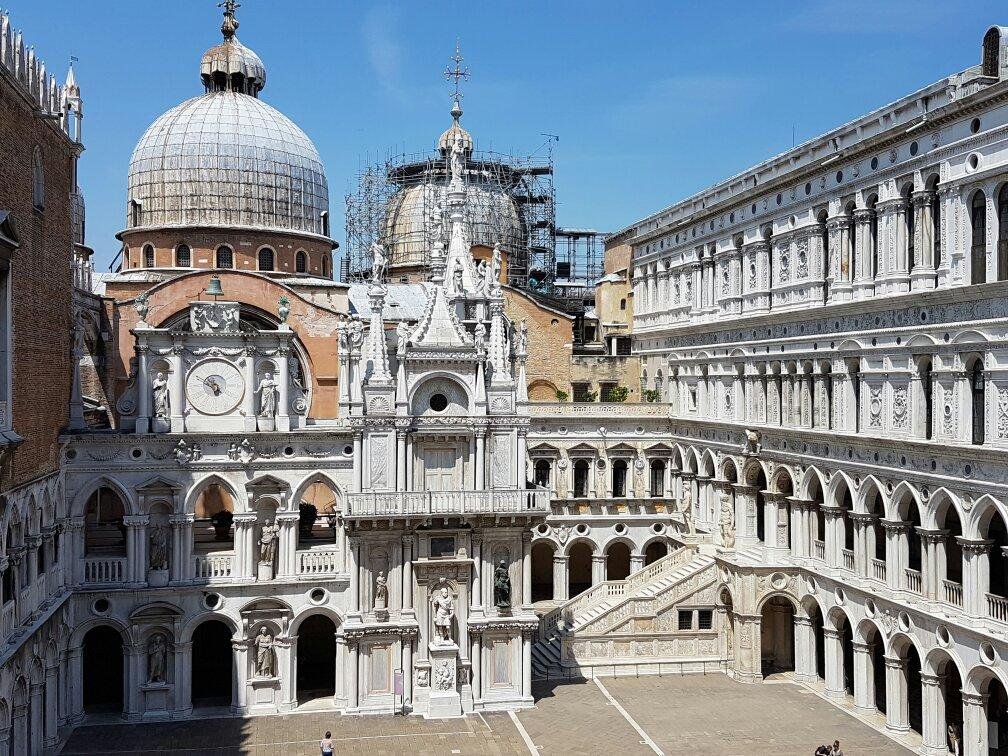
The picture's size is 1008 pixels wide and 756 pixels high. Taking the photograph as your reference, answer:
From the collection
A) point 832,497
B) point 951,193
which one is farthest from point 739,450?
point 951,193

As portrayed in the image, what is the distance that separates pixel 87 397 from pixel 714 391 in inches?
998

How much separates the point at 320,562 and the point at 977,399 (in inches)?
793

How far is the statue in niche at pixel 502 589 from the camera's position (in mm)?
34469

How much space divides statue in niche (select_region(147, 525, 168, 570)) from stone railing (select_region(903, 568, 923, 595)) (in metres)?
22.5

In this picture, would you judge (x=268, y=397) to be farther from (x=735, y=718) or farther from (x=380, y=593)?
(x=735, y=718)

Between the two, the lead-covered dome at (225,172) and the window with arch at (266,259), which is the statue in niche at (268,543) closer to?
the window with arch at (266,259)

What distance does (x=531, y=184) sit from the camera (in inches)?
2827

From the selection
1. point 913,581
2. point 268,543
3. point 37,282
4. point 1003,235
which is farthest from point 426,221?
point 1003,235

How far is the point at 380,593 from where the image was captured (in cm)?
3409

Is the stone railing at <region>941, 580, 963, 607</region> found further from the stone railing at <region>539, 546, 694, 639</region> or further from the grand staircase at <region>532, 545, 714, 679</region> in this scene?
the stone railing at <region>539, 546, 694, 639</region>

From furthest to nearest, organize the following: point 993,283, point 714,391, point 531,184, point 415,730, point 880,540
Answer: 1. point 531,184
2. point 714,391
3. point 880,540
4. point 415,730
5. point 993,283

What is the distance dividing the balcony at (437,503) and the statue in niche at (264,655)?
4743 millimetres

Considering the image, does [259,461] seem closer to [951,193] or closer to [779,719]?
[779,719]

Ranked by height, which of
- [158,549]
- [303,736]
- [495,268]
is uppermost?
[495,268]
